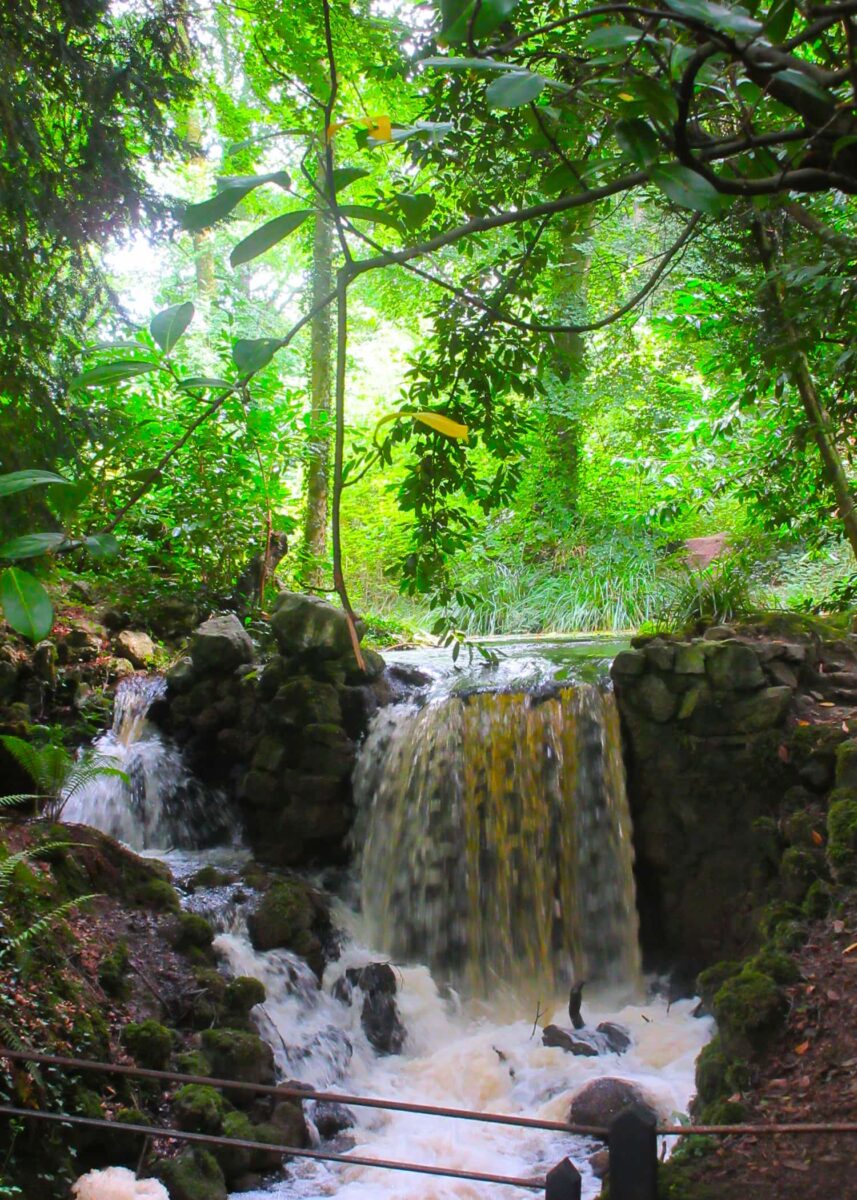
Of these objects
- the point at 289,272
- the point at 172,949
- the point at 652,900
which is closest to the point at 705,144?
the point at 172,949

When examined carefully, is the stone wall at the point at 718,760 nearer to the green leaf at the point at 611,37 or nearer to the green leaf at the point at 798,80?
the green leaf at the point at 798,80

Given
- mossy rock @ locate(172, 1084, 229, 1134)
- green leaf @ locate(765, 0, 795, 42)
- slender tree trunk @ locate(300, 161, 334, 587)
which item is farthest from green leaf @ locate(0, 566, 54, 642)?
slender tree trunk @ locate(300, 161, 334, 587)

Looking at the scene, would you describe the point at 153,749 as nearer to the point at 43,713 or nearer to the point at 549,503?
the point at 43,713

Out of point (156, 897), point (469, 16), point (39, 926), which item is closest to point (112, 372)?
point (469, 16)

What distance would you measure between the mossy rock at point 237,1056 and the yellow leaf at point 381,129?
3915 mm

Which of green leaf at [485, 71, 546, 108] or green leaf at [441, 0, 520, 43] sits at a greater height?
green leaf at [441, 0, 520, 43]

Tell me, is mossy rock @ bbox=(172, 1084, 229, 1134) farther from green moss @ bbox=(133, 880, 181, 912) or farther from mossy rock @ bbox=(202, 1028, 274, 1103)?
green moss @ bbox=(133, 880, 181, 912)

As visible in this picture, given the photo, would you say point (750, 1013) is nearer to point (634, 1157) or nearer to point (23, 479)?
point (634, 1157)

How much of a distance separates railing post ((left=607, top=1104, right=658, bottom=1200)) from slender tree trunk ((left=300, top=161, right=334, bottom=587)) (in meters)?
8.63

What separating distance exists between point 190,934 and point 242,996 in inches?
16.9

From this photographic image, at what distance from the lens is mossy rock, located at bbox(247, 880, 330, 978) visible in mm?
5270

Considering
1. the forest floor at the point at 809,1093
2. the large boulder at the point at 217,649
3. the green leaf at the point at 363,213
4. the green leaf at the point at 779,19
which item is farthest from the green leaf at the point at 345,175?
the large boulder at the point at 217,649

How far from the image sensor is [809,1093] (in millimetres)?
3023

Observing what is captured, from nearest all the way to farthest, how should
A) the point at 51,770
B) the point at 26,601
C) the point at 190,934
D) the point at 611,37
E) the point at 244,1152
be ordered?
the point at 26,601 → the point at 611,37 → the point at 244,1152 → the point at 190,934 → the point at 51,770
